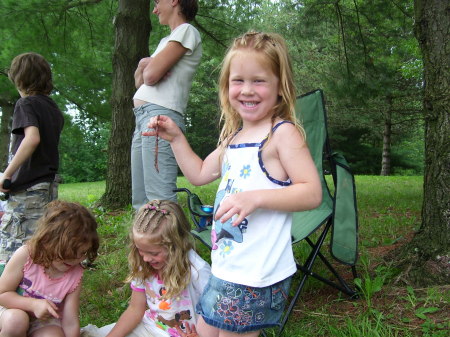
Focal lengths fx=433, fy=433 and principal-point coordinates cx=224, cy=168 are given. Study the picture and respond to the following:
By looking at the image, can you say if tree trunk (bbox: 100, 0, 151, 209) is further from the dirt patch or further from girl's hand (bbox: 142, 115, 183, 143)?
girl's hand (bbox: 142, 115, 183, 143)

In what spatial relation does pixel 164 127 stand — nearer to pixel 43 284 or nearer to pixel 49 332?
pixel 43 284

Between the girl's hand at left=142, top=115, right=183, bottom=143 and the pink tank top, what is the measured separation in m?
0.79

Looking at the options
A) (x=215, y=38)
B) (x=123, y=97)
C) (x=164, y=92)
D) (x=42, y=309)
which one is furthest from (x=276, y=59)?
(x=215, y=38)

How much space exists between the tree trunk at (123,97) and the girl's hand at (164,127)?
348cm

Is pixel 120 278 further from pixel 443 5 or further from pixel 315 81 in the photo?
pixel 315 81

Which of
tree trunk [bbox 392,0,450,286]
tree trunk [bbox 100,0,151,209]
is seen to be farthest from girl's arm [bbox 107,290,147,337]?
tree trunk [bbox 100,0,151,209]

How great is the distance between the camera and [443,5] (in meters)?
2.25

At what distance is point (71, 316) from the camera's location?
6.07 feet

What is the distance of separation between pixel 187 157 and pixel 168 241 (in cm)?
34

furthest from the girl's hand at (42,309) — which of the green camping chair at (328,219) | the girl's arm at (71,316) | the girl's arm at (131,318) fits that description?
the green camping chair at (328,219)

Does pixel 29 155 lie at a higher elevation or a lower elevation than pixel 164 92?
lower

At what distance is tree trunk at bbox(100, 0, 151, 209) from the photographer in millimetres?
4711

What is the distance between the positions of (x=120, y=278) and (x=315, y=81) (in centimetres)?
1401

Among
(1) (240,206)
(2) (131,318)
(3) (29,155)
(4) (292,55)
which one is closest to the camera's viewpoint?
(1) (240,206)
